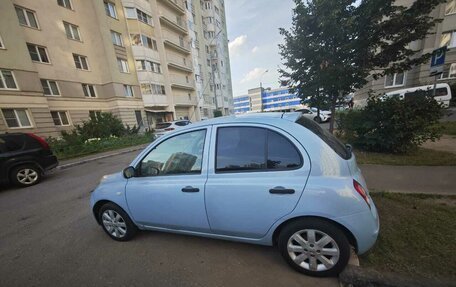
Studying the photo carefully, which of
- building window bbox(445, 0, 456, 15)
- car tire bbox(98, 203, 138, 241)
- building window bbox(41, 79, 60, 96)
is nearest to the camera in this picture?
car tire bbox(98, 203, 138, 241)

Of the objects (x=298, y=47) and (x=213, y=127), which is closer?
(x=213, y=127)

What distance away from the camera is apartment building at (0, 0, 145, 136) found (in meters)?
14.1

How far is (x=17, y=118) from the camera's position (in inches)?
573

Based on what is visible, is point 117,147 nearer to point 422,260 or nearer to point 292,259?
point 292,259

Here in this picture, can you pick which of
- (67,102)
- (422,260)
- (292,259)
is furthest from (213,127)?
(67,102)

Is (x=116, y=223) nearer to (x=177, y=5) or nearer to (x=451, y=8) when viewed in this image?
(x=451, y=8)

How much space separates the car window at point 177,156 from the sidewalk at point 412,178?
3579 mm

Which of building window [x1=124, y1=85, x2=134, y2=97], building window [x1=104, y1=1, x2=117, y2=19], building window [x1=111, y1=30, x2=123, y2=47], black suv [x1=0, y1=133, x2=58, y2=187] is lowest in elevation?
black suv [x1=0, y1=133, x2=58, y2=187]

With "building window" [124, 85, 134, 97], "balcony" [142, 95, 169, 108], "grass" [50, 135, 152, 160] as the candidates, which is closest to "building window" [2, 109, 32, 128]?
"grass" [50, 135, 152, 160]

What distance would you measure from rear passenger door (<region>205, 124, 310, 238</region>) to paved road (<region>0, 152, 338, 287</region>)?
0.40m

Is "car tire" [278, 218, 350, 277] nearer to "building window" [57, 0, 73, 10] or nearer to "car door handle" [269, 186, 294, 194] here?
"car door handle" [269, 186, 294, 194]

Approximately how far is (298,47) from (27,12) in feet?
73.8

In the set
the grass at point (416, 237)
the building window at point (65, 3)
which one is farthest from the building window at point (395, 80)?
the building window at point (65, 3)

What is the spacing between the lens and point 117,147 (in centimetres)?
1352
